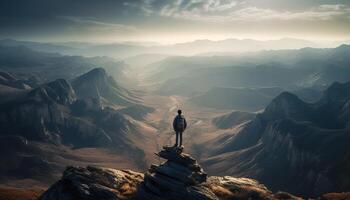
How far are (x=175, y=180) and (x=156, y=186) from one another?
344cm

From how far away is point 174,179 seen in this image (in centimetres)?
6303

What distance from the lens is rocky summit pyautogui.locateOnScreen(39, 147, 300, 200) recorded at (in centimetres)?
6125

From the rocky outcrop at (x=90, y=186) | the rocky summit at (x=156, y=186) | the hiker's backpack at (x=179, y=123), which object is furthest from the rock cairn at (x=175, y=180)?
the rocky outcrop at (x=90, y=186)

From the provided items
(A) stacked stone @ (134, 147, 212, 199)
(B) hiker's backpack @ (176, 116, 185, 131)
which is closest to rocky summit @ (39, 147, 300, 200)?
(A) stacked stone @ (134, 147, 212, 199)

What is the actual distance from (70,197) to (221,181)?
31961 mm

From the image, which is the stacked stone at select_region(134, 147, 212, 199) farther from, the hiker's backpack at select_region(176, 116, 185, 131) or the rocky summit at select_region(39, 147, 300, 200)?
the hiker's backpack at select_region(176, 116, 185, 131)

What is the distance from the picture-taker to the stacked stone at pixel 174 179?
6103cm

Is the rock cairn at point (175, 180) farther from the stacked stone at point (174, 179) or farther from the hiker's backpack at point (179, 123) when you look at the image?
the hiker's backpack at point (179, 123)

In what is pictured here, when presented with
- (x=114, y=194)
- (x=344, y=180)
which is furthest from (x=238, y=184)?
(x=344, y=180)

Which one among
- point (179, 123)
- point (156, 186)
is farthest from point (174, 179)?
point (179, 123)

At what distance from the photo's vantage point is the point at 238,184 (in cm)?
7550

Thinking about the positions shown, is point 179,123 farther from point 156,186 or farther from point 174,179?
point 156,186

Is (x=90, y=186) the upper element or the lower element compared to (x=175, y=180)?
lower

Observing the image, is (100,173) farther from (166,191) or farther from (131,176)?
(166,191)
